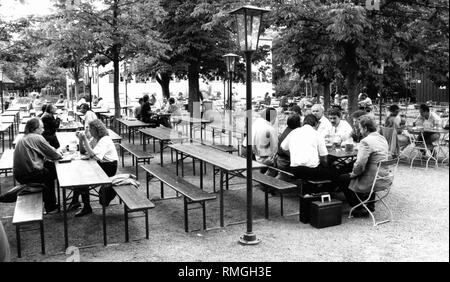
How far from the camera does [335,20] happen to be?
402 inches

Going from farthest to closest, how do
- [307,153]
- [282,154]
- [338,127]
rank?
[338,127], [282,154], [307,153]

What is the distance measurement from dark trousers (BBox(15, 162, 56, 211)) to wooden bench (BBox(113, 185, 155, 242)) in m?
1.08

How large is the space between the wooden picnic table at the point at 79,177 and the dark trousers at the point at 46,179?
0.79 ft

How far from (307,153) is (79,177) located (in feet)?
10.8

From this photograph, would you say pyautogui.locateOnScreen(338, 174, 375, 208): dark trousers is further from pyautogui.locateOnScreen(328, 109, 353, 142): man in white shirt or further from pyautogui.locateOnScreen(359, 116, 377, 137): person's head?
pyautogui.locateOnScreen(328, 109, 353, 142): man in white shirt

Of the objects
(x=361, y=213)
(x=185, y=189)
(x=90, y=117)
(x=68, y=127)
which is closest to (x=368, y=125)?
(x=361, y=213)

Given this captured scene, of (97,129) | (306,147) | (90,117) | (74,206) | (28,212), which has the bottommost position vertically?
(74,206)

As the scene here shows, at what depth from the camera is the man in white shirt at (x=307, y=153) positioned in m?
7.22

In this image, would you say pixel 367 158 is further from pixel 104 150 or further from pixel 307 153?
pixel 104 150

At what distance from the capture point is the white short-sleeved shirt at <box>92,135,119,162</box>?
25.0ft

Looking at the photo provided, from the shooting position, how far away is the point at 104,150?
765 cm

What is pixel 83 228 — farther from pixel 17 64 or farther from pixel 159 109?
pixel 17 64

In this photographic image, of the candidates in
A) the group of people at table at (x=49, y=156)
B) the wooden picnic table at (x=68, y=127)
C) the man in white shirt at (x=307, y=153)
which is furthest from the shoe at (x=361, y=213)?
the wooden picnic table at (x=68, y=127)
